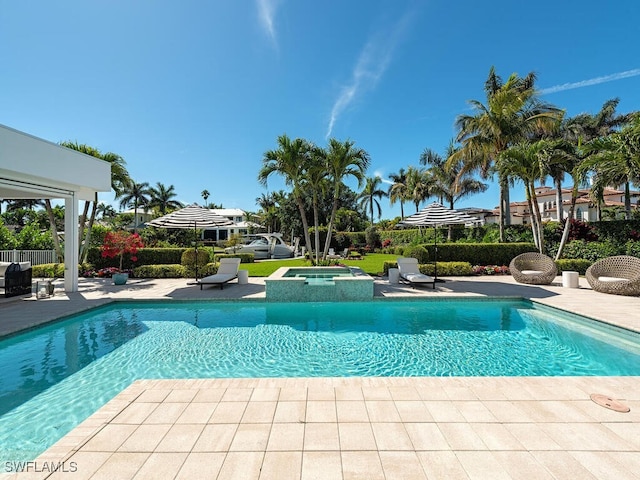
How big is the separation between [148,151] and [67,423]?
16056mm

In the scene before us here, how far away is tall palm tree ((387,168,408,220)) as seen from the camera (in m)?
37.4

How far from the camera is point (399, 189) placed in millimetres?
38062

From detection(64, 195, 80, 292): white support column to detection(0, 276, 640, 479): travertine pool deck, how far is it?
9156 mm

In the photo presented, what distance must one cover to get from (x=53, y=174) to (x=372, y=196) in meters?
38.9

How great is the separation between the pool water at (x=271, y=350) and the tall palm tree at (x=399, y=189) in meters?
30.0

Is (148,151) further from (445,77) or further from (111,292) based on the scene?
(445,77)

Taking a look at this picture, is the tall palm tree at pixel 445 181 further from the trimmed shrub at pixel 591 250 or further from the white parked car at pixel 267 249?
the white parked car at pixel 267 249

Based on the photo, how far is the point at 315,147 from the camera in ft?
47.5

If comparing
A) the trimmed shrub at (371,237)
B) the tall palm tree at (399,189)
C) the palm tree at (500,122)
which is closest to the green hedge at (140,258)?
the palm tree at (500,122)

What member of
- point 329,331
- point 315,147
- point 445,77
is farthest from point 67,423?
point 445,77

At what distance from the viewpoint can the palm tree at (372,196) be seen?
144ft

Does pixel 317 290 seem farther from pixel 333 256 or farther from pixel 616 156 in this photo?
pixel 333 256

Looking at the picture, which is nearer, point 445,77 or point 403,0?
point 403,0

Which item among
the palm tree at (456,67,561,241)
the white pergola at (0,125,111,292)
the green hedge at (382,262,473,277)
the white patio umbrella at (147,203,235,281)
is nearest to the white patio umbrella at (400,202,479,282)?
the green hedge at (382,262,473,277)
